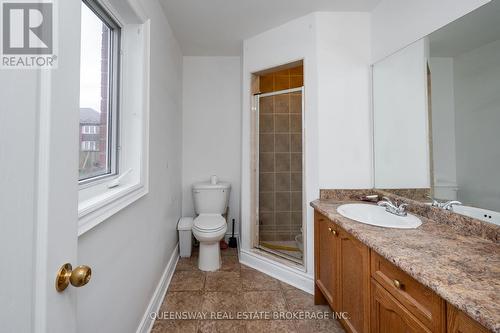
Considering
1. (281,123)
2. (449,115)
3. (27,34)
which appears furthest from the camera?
(281,123)

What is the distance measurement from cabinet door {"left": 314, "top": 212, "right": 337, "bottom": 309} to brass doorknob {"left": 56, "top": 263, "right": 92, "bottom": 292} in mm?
1310

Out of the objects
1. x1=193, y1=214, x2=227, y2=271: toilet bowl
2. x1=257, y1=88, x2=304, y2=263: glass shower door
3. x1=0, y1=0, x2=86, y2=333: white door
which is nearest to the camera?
x1=0, y1=0, x2=86, y2=333: white door

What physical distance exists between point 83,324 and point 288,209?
1.90 meters

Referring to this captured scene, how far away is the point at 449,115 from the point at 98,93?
1.97 m

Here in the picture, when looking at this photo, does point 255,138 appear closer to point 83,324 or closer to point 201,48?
point 201,48

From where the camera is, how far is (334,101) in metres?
1.88

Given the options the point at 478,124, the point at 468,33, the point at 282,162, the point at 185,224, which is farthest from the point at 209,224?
the point at 468,33

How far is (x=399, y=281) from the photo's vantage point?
0.89m

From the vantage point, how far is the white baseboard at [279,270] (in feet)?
6.21

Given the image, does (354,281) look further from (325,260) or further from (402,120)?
(402,120)

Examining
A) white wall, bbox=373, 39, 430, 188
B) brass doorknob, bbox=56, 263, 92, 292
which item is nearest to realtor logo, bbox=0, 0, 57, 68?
brass doorknob, bbox=56, 263, 92, 292

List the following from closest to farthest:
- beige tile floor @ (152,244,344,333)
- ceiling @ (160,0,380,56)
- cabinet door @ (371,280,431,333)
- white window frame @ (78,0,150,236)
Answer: cabinet door @ (371,280,431,333), white window frame @ (78,0,150,236), beige tile floor @ (152,244,344,333), ceiling @ (160,0,380,56)

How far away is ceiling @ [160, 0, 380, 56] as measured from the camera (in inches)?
70.6

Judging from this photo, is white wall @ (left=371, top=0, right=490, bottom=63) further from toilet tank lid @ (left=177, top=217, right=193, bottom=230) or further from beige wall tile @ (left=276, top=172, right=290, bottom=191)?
toilet tank lid @ (left=177, top=217, right=193, bottom=230)
